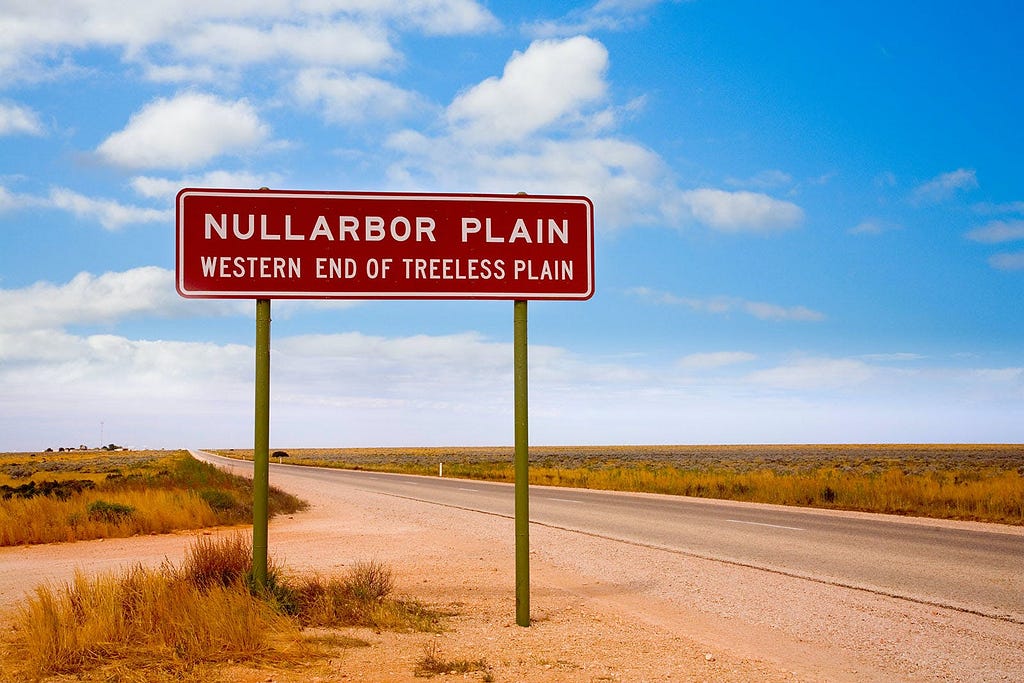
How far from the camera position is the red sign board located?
7734 millimetres

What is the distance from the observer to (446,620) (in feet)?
26.7

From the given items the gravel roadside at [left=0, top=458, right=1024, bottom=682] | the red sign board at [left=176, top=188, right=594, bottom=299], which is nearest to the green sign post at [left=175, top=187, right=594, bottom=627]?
the red sign board at [left=176, top=188, right=594, bottom=299]

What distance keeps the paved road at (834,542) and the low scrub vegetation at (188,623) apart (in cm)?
601

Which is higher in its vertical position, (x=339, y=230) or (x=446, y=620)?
(x=339, y=230)

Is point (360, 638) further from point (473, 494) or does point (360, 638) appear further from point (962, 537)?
point (473, 494)

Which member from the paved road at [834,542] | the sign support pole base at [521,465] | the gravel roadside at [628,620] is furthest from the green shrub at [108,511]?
the sign support pole base at [521,465]

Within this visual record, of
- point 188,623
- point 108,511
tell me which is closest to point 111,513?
point 108,511

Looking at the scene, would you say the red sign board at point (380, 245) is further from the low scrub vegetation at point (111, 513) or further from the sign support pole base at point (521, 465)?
the low scrub vegetation at point (111, 513)

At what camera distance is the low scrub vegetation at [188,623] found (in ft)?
20.5

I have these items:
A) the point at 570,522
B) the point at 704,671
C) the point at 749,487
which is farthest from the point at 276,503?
the point at 704,671

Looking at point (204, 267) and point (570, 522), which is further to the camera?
point (570, 522)

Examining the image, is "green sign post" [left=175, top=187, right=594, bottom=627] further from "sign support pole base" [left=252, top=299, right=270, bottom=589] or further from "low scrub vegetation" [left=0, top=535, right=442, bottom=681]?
"low scrub vegetation" [left=0, top=535, right=442, bottom=681]

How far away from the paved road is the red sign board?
18.6 ft

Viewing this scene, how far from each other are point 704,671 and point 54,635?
15.1ft
